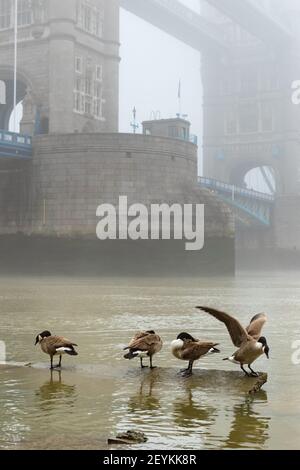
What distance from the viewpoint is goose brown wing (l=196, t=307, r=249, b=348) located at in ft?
23.6

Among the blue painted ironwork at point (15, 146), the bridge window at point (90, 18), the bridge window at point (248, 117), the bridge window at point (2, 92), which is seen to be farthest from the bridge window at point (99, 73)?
the bridge window at point (248, 117)

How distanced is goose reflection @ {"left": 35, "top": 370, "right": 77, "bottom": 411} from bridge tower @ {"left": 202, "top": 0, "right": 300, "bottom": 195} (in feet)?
286

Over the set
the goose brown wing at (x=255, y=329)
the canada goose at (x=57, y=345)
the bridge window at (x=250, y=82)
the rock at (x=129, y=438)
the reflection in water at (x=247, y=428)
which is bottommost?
the reflection in water at (x=247, y=428)

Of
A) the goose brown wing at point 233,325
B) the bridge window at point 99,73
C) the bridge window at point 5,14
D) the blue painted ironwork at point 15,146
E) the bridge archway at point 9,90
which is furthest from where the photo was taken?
the bridge window at point 5,14

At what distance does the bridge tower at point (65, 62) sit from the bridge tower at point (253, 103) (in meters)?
42.9

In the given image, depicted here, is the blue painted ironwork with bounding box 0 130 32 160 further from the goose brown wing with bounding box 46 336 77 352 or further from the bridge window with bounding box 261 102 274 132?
the bridge window with bounding box 261 102 274 132

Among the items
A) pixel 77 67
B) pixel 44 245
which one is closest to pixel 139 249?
pixel 44 245

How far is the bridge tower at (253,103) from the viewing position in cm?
9344

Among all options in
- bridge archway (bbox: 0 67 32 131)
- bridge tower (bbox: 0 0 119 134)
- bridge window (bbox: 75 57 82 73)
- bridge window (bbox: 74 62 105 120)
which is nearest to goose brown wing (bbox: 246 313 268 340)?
bridge tower (bbox: 0 0 119 134)

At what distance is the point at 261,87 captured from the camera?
96812mm

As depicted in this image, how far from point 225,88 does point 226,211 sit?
187ft

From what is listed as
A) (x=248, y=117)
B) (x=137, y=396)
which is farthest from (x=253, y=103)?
(x=137, y=396)

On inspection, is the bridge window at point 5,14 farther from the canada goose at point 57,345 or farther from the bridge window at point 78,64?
the canada goose at point 57,345

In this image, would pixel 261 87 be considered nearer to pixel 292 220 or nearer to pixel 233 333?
pixel 292 220
